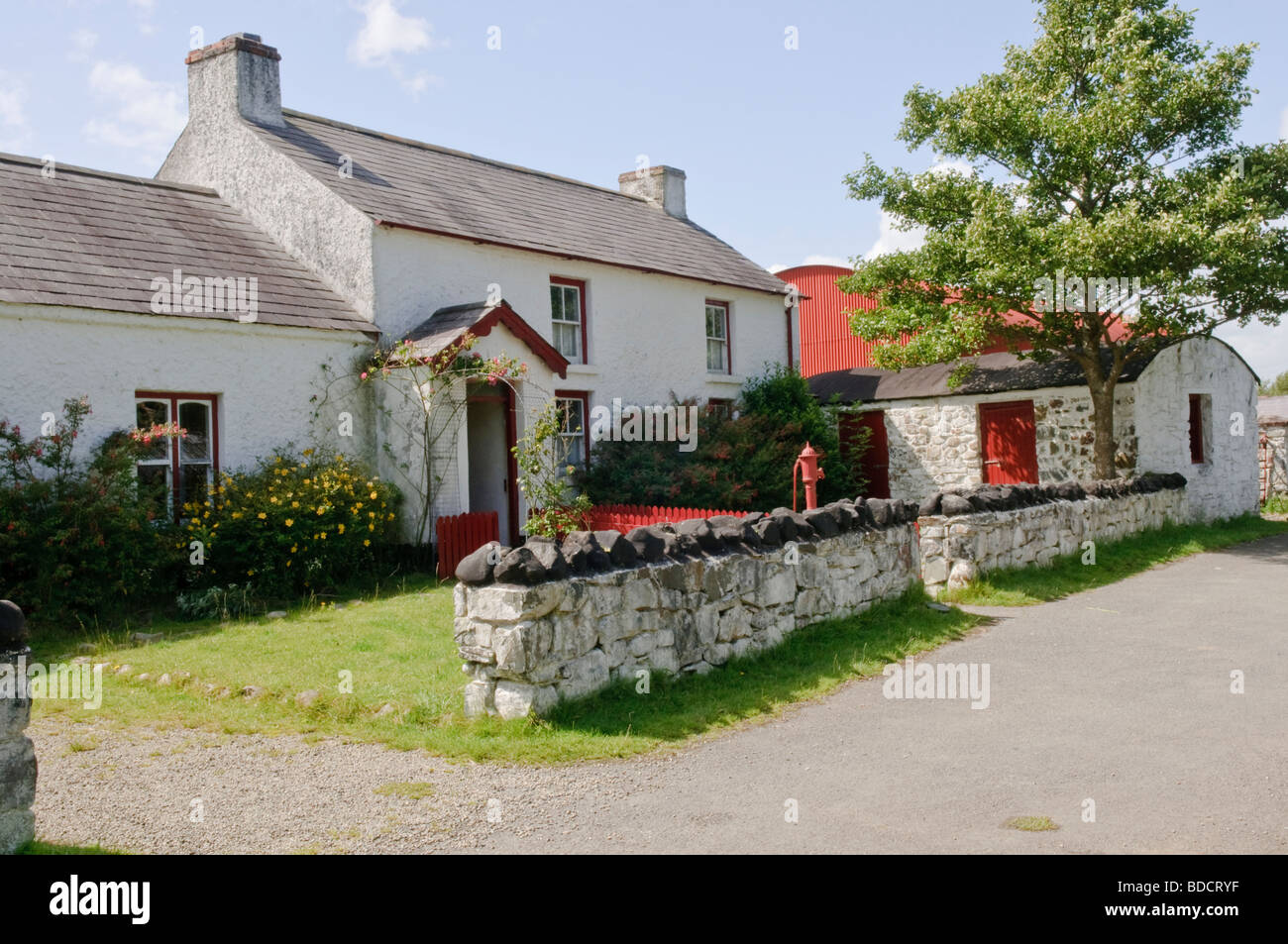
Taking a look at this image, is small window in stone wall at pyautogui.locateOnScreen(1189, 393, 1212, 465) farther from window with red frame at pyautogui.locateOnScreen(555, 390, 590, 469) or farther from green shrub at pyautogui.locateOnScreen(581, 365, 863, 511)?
window with red frame at pyautogui.locateOnScreen(555, 390, 590, 469)

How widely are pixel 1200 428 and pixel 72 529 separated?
763 inches

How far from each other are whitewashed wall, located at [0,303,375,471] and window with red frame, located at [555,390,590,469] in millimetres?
3608

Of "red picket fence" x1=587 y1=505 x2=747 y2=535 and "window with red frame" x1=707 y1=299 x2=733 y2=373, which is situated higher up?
"window with red frame" x1=707 y1=299 x2=733 y2=373

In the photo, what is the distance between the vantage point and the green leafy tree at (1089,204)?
1425cm

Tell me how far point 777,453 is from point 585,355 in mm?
3733

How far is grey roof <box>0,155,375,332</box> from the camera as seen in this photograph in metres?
11.0

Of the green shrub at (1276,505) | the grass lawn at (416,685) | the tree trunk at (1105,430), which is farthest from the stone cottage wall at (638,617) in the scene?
the green shrub at (1276,505)

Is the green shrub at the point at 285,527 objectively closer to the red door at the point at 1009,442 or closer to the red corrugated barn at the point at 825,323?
the red door at the point at 1009,442

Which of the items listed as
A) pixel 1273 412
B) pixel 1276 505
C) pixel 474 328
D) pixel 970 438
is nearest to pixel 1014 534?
pixel 474 328

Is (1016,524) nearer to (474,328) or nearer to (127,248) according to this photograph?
(474,328)

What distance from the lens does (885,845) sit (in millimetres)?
4430

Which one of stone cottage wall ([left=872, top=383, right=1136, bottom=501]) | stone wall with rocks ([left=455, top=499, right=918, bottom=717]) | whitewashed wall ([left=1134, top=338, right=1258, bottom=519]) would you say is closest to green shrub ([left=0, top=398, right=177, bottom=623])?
stone wall with rocks ([left=455, top=499, right=918, bottom=717])

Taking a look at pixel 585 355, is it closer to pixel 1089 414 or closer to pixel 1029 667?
pixel 1089 414

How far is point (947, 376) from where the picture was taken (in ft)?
66.0
